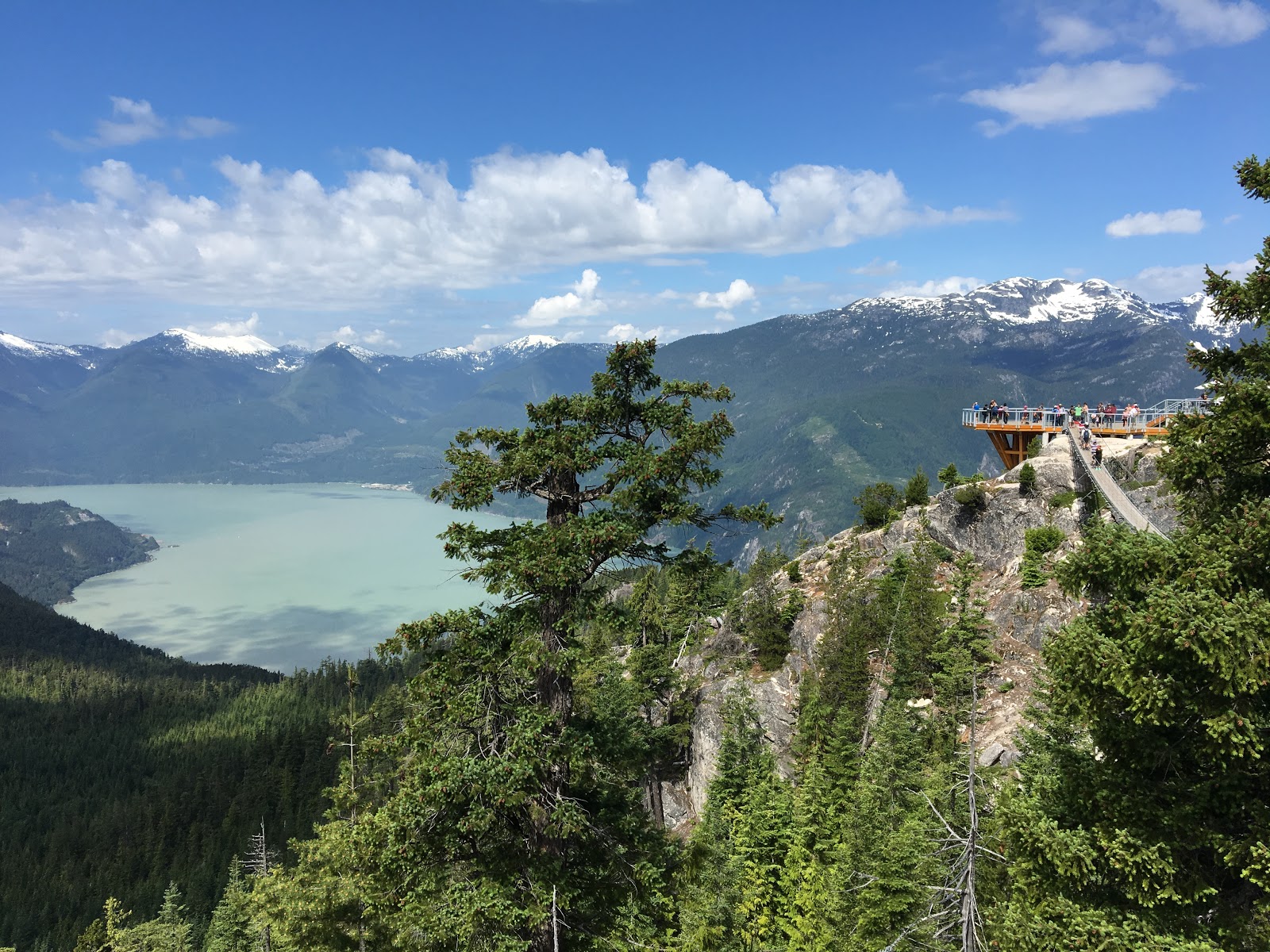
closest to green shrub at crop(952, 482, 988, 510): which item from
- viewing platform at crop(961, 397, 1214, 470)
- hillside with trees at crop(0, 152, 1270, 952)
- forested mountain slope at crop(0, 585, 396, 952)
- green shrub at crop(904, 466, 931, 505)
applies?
viewing platform at crop(961, 397, 1214, 470)

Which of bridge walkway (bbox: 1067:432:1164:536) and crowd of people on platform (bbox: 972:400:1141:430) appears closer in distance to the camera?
bridge walkway (bbox: 1067:432:1164:536)

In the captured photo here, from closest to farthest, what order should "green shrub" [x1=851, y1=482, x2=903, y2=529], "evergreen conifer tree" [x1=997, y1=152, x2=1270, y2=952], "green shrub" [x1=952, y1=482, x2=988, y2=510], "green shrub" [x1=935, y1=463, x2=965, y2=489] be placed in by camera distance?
"evergreen conifer tree" [x1=997, y1=152, x2=1270, y2=952] < "green shrub" [x1=952, y1=482, x2=988, y2=510] < "green shrub" [x1=935, y1=463, x2=965, y2=489] < "green shrub" [x1=851, y1=482, x2=903, y2=529]

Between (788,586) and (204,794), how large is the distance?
4655 inches

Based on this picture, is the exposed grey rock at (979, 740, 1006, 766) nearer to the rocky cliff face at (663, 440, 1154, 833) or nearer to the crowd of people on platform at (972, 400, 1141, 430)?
the rocky cliff face at (663, 440, 1154, 833)

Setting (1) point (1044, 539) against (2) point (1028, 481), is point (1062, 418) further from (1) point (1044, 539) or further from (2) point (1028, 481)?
(1) point (1044, 539)

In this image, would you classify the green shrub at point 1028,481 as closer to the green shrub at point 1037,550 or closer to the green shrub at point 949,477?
the green shrub at point 1037,550

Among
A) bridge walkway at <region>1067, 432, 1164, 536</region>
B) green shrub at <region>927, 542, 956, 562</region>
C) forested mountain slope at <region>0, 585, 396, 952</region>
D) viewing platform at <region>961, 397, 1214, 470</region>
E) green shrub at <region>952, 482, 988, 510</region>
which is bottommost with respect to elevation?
forested mountain slope at <region>0, 585, 396, 952</region>

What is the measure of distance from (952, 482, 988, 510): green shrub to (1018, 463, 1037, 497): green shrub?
2800 mm

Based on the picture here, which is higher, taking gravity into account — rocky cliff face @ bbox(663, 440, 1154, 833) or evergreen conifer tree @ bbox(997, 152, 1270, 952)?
evergreen conifer tree @ bbox(997, 152, 1270, 952)

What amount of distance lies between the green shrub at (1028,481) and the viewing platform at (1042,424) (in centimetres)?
450

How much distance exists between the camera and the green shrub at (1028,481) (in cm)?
4262

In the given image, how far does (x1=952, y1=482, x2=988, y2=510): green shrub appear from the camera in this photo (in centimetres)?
4553

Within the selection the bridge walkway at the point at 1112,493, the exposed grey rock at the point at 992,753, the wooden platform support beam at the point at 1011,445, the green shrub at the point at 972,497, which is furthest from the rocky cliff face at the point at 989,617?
the wooden platform support beam at the point at 1011,445

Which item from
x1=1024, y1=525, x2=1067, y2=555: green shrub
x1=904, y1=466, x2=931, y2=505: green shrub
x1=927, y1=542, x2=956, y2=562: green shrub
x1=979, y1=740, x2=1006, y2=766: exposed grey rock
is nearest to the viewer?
x1=979, y1=740, x2=1006, y2=766: exposed grey rock
